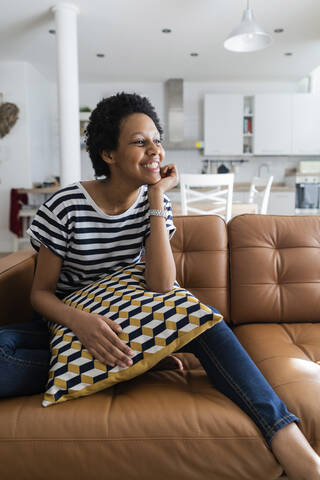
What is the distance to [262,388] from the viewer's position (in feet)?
3.15

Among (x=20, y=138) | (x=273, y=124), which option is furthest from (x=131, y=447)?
(x=273, y=124)

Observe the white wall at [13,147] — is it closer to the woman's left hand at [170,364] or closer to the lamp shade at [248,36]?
the lamp shade at [248,36]

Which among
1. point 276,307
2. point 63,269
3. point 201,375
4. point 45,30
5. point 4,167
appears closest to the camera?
point 201,375

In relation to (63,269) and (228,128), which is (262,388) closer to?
(63,269)

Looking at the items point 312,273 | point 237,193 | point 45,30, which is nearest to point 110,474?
point 312,273

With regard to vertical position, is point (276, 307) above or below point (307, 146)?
below

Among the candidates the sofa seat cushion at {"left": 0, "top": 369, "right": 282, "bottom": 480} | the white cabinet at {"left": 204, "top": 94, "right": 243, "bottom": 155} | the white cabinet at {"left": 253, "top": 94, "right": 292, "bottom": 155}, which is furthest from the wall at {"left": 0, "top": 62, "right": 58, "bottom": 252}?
the sofa seat cushion at {"left": 0, "top": 369, "right": 282, "bottom": 480}

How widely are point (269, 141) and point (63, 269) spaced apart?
19.7 feet

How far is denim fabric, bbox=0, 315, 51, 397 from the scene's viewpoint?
0.99 m

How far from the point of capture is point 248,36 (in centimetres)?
336

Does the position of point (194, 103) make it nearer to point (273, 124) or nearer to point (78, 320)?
point (273, 124)

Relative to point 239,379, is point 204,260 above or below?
above

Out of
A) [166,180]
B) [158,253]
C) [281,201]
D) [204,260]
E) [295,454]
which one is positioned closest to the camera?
[295,454]

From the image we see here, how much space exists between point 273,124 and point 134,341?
6284mm
